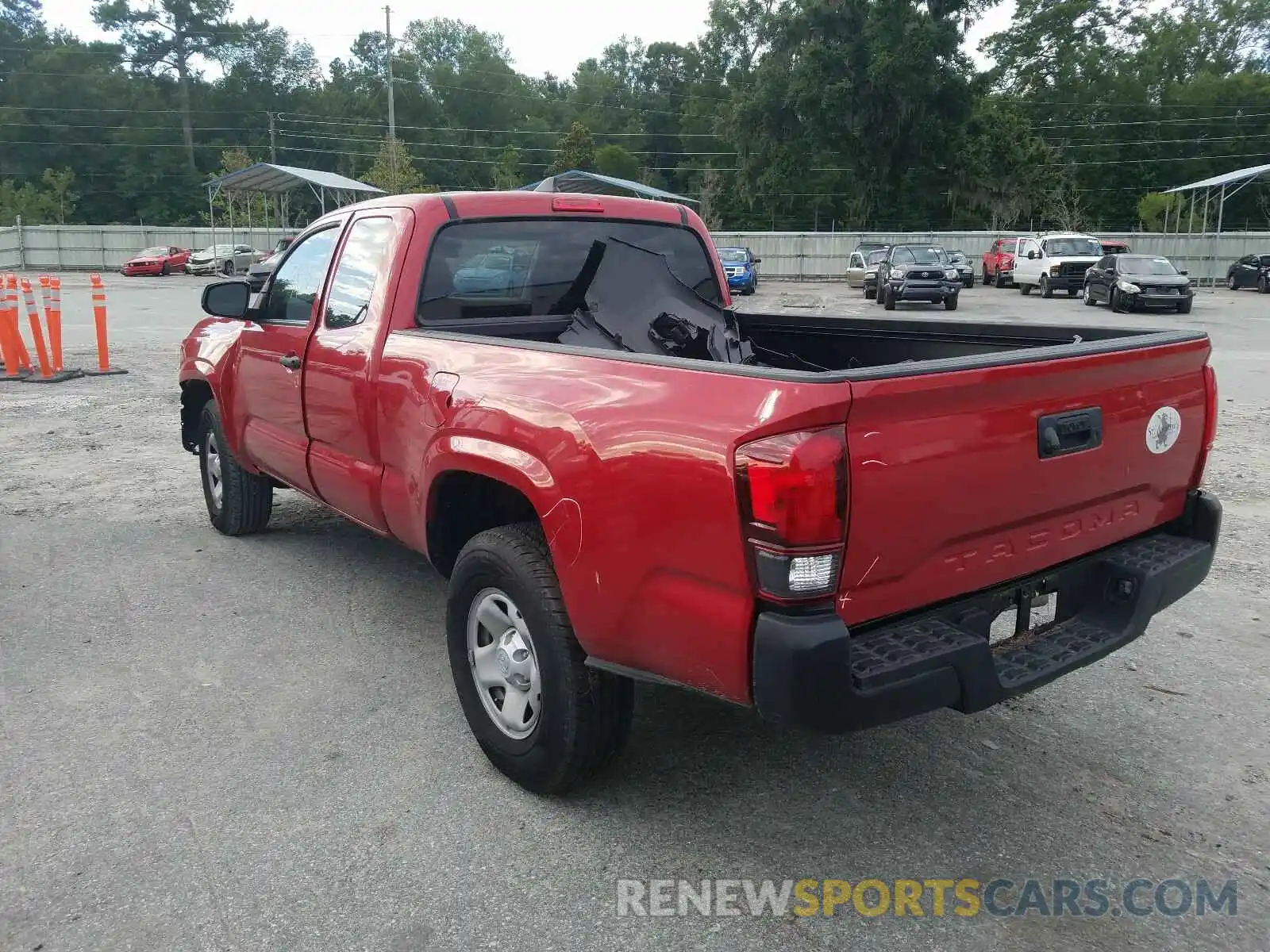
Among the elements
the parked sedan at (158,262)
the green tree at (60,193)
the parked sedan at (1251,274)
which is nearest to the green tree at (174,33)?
the green tree at (60,193)

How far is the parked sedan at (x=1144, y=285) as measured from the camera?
24.1 meters

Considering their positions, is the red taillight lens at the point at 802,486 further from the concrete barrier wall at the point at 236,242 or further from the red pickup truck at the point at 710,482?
the concrete barrier wall at the point at 236,242

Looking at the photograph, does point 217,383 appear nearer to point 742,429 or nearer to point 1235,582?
point 742,429

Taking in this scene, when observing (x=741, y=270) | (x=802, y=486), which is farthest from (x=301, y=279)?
(x=741, y=270)

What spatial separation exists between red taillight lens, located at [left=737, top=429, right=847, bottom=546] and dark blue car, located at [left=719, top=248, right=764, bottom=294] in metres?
30.8

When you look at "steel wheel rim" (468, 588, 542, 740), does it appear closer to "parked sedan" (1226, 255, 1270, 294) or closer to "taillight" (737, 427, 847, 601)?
"taillight" (737, 427, 847, 601)

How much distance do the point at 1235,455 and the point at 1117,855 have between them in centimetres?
659

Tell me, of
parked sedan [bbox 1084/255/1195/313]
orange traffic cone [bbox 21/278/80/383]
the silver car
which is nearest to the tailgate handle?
orange traffic cone [bbox 21/278/80/383]

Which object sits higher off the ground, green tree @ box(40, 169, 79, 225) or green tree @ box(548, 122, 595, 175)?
green tree @ box(548, 122, 595, 175)

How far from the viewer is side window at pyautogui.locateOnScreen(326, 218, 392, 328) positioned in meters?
4.36

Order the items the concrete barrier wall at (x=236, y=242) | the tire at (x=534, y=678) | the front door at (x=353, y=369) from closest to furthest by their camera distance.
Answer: the tire at (x=534, y=678), the front door at (x=353, y=369), the concrete barrier wall at (x=236, y=242)

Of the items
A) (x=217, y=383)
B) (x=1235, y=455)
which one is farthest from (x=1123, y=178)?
(x=217, y=383)

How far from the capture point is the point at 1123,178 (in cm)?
7056

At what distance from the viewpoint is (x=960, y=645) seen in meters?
2.62
